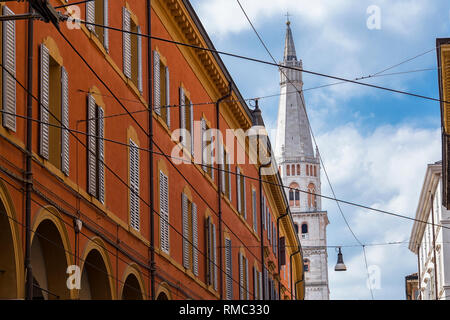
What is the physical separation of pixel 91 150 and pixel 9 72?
5.27m

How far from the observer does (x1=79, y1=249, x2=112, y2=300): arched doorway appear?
2409cm

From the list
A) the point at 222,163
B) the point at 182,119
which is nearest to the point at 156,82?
the point at 182,119

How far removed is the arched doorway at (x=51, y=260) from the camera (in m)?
21.0

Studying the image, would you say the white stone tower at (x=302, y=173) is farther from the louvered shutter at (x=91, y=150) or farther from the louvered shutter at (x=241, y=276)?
the louvered shutter at (x=91, y=150)

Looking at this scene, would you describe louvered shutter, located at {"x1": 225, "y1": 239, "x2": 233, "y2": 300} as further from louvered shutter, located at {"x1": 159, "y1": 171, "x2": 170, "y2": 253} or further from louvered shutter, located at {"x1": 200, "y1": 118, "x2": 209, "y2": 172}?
louvered shutter, located at {"x1": 159, "y1": 171, "x2": 170, "y2": 253}

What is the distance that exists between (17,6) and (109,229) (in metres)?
6.71

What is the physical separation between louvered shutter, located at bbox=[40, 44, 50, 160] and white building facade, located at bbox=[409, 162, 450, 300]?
127 ft

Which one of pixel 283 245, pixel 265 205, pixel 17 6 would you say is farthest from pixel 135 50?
pixel 283 245

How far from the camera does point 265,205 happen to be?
52.7m

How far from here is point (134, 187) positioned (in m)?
26.9

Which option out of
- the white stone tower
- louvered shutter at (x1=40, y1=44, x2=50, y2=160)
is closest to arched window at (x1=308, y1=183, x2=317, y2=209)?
the white stone tower

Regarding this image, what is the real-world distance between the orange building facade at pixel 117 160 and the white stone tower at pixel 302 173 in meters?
138
